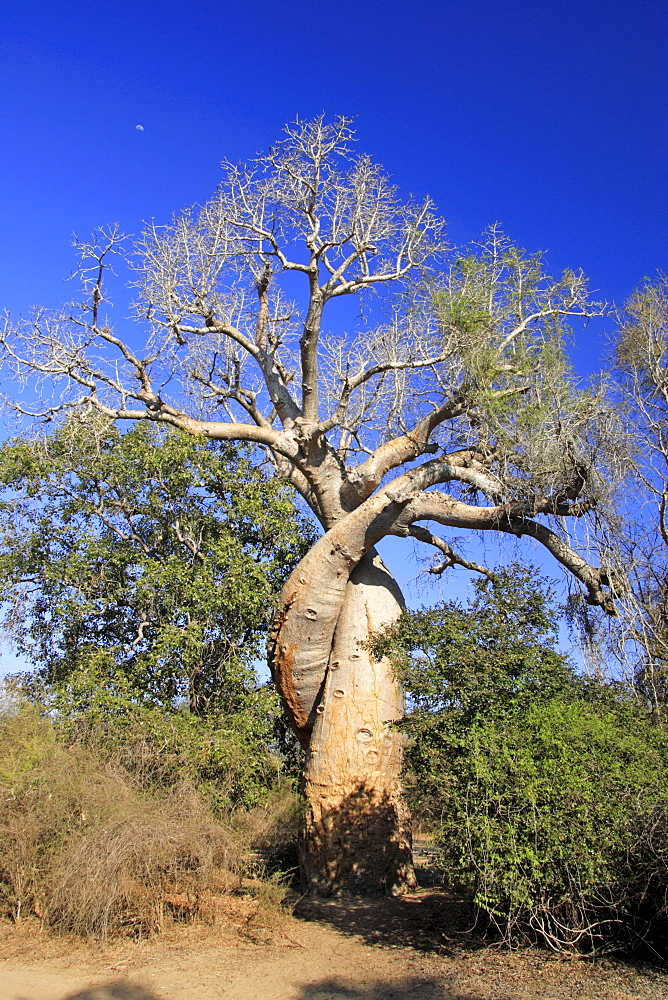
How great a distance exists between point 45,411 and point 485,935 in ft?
19.9

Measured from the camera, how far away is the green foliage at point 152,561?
7055mm

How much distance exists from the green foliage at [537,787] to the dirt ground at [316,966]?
239 millimetres

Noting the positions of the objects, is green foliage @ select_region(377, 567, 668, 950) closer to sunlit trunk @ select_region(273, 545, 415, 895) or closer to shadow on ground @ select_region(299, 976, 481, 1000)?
shadow on ground @ select_region(299, 976, 481, 1000)

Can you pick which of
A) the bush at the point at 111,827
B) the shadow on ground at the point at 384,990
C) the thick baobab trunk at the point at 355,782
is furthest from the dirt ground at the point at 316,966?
the thick baobab trunk at the point at 355,782

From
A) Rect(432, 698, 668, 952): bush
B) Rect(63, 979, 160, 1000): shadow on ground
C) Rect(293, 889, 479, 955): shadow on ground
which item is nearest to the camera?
Rect(432, 698, 668, 952): bush

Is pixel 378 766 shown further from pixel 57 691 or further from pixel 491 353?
pixel 491 353

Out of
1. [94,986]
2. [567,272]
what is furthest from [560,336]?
[94,986]

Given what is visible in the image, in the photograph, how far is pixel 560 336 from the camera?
7.53 metres

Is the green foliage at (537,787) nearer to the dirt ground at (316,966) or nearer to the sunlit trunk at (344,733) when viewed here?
the dirt ground at (316,966)

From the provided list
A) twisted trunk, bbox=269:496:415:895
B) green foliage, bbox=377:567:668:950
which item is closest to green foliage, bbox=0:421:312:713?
twisted trunk, bbox=269:496:415:895

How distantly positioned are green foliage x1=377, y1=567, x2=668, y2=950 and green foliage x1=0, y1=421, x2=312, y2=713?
2.62 m

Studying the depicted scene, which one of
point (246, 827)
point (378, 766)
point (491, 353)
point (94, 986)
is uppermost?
point (491, 353)

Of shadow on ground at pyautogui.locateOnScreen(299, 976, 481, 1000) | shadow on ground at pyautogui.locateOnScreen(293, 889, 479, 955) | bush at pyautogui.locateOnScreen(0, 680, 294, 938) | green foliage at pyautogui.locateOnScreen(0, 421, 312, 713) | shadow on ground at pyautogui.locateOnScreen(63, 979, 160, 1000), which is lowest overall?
shadow on ground at pyautogui.locateOnScreen(63, 979, 160, 1000)

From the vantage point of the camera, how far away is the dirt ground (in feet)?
13.6
